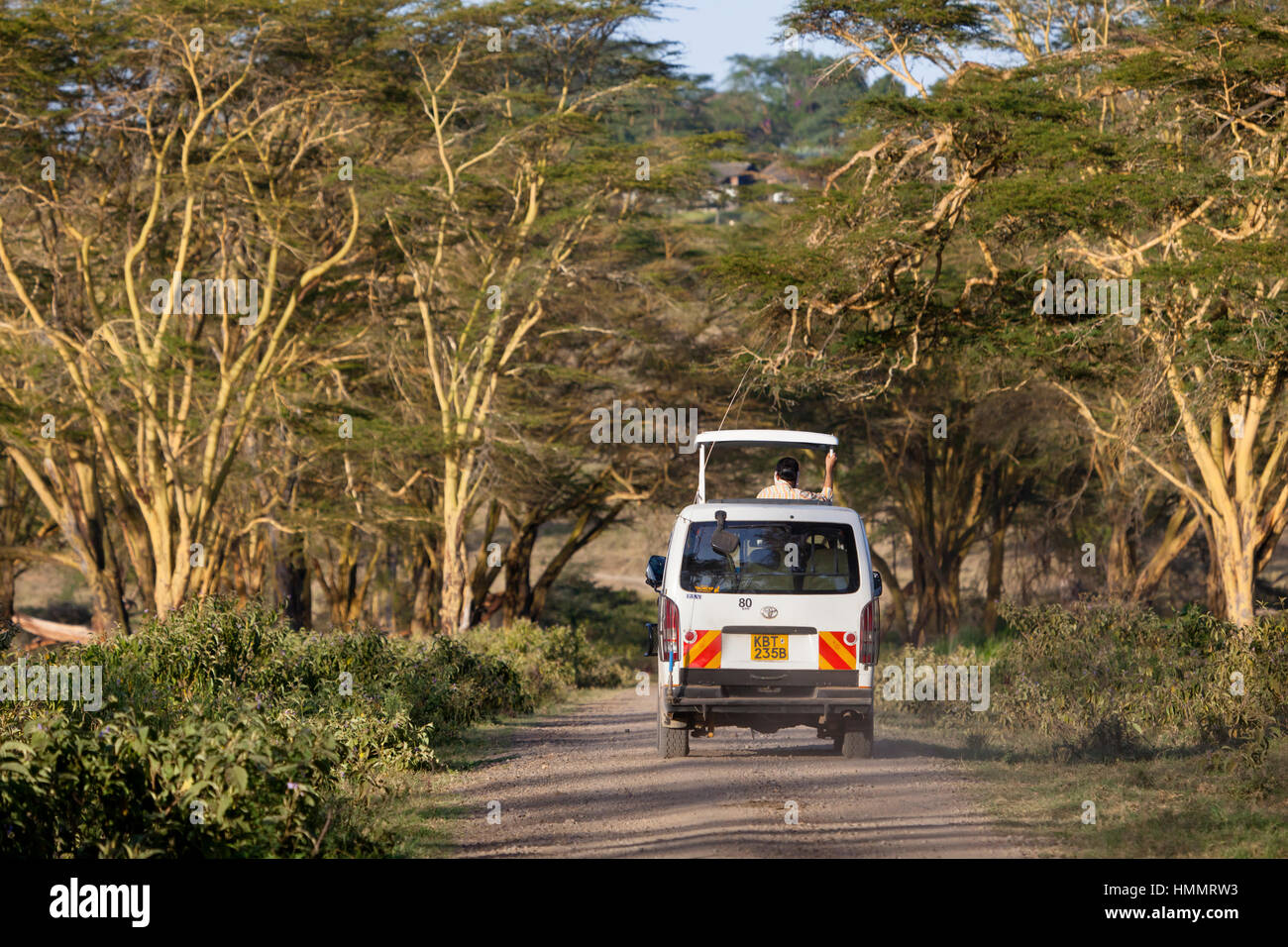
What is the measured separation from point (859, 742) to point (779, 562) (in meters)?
1.62

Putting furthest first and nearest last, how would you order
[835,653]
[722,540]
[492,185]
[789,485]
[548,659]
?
[492,185]
[548,659]
[789,485]
[835,653]
[722,540]

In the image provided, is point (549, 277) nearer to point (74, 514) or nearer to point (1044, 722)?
point (74, 514)

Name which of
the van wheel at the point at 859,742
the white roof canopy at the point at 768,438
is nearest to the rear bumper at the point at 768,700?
the van wheel at the point at 859,742

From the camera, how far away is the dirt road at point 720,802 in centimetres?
772

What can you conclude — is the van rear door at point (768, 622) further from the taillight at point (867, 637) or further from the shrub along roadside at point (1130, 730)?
the shrub along roadside at point (1130, 730)

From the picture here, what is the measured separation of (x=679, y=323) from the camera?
3138 cm

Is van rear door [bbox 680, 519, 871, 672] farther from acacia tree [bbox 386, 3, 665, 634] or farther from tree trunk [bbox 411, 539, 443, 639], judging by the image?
tree trunk [bbox 411, 539, 443, 639]

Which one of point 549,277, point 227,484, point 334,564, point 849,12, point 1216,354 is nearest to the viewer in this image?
point 1216,354

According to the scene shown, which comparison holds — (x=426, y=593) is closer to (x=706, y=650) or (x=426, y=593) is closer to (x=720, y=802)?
(x=706, y=650)

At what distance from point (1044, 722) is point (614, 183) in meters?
17.9

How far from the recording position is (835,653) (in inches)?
413

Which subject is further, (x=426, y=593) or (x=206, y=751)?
(x=426, y=593)

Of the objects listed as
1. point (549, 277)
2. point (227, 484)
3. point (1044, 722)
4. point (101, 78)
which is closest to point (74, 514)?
point (227, 484)

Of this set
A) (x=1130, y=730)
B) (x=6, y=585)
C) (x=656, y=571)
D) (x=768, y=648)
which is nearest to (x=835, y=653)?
(x=768, y=648)
